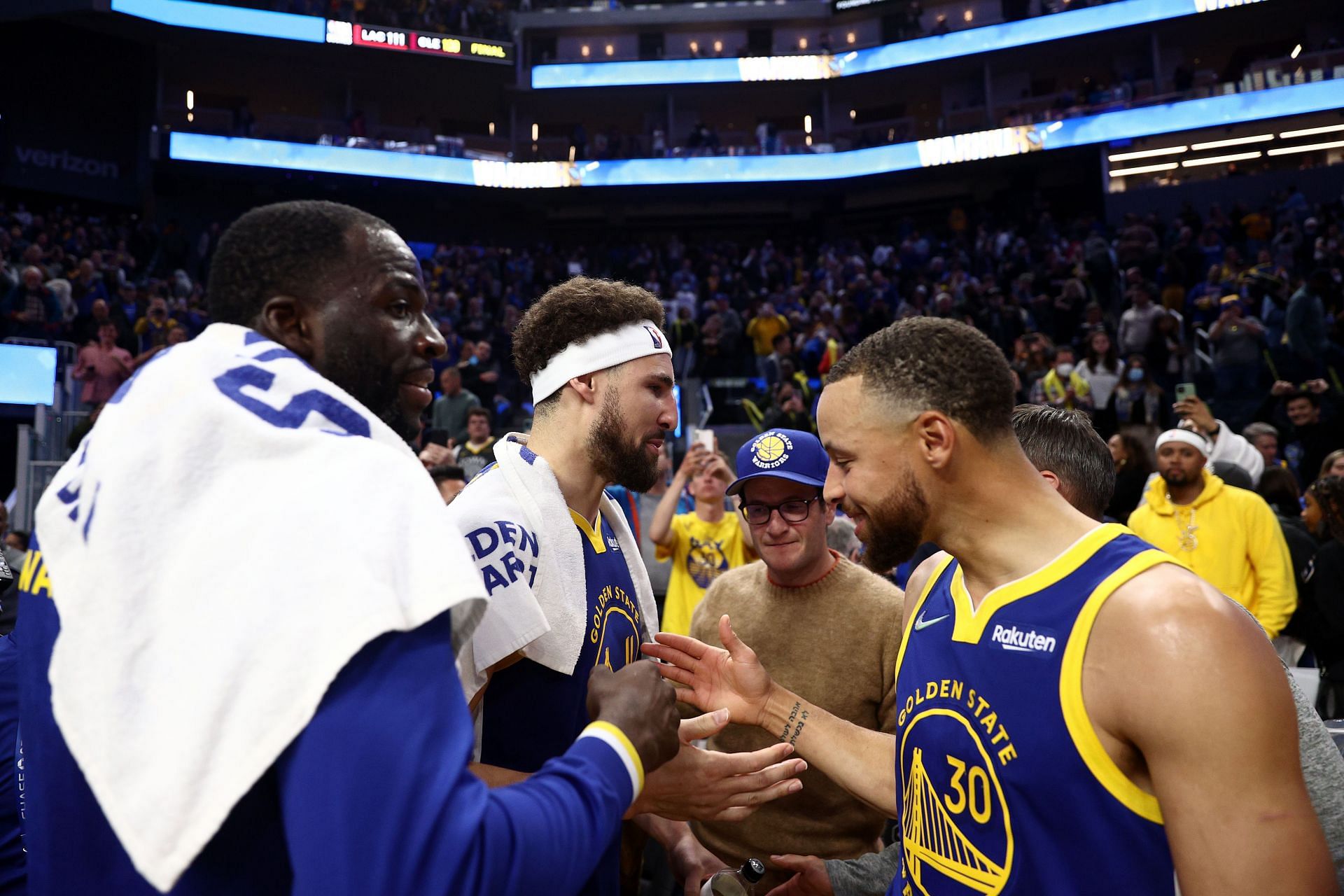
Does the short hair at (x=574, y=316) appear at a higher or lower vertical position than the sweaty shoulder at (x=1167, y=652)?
higher

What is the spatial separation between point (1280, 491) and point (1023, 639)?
6.10 metres

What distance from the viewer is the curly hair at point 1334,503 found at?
197 inches

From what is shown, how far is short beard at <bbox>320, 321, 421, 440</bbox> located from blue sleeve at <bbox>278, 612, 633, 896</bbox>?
20.5 inches

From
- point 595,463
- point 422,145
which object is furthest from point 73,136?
point 595,463

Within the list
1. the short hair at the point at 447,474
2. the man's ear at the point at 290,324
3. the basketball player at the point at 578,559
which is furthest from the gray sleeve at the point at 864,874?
the short hair at the point at 447,474

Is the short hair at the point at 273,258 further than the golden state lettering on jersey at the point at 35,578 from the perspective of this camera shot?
Yes

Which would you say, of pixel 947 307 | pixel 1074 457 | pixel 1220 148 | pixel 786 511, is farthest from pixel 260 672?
pixel 1220 148

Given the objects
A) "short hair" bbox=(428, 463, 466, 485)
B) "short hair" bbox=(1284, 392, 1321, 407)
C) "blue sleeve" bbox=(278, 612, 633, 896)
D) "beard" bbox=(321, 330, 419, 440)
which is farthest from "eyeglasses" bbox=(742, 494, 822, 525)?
"short hair" bbox=(1284, 392, 1321, 407)

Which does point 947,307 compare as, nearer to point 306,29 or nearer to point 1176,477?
point 1176,477

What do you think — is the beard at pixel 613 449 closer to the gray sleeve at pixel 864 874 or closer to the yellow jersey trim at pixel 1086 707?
the gray sleeve at pixel 864 874

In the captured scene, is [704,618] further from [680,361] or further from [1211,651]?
[680,361]

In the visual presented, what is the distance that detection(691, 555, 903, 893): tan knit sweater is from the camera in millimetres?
3037

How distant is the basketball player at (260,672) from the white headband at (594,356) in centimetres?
132

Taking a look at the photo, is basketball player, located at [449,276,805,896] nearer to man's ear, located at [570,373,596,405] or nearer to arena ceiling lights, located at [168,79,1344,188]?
man's ear, located at [570,373,596,405]
